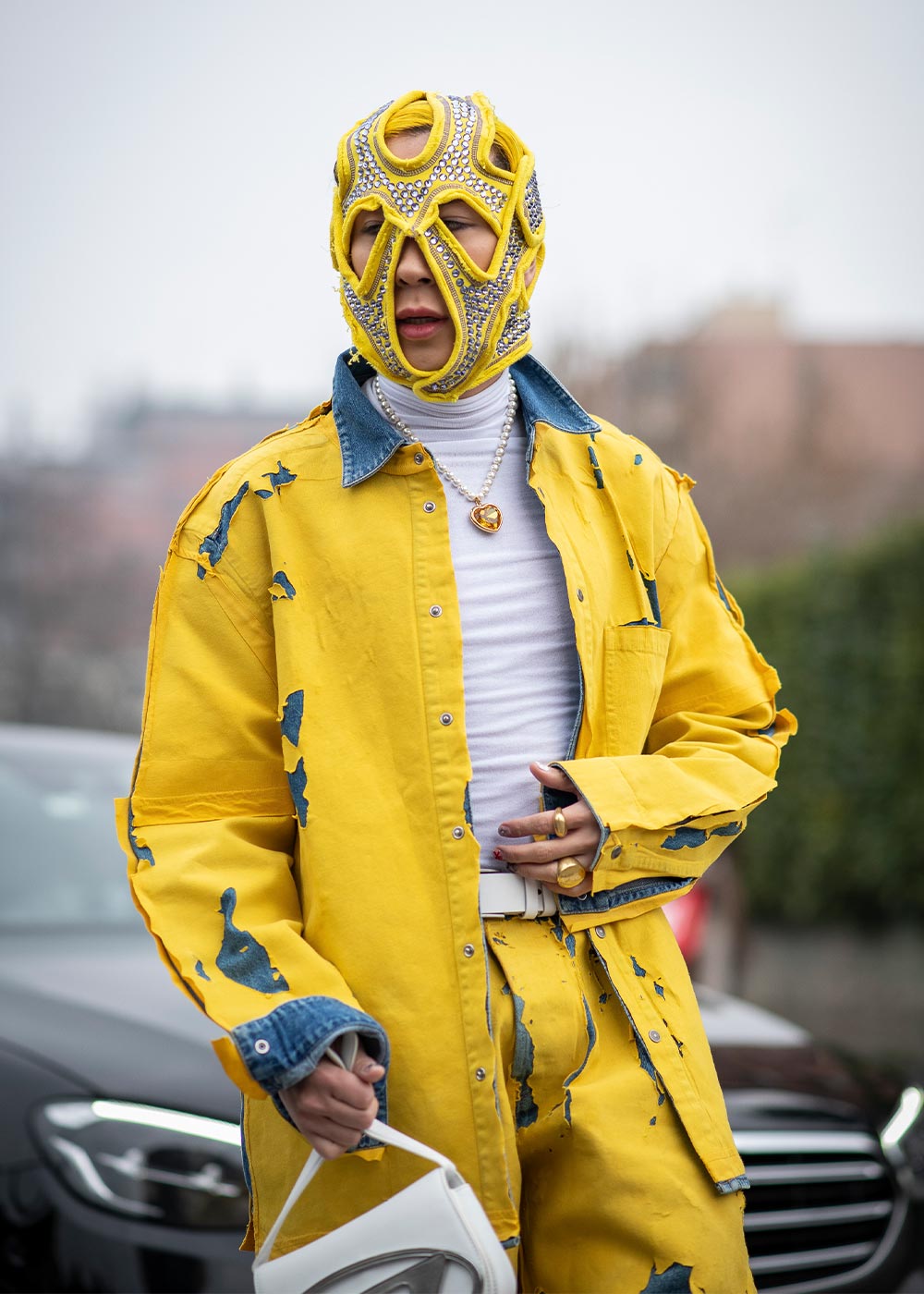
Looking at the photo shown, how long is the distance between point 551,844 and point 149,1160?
1362mm

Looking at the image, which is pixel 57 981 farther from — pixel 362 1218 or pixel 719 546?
pixel 719 546

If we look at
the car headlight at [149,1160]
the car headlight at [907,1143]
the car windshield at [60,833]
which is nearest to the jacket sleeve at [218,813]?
the car headlight at [149,1160]

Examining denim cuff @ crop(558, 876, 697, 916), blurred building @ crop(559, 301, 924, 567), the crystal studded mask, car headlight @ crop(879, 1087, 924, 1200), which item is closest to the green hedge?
car headlight @ crop(879, 1087, 924, 1200)

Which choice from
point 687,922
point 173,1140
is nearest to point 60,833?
point 173,1140

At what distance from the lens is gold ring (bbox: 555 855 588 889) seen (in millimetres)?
1921

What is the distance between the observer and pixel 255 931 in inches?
72.0

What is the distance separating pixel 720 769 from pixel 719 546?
16.9 m

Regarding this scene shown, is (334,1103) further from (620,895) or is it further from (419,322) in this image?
(419,322)

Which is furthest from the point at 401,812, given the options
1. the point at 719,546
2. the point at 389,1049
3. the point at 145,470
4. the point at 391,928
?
the point at 145,470

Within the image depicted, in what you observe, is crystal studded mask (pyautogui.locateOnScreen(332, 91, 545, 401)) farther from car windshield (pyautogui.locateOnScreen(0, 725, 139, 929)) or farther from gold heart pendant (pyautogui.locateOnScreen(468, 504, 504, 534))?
car windshield (pyautogui.locateOnScreen(0, 725, 139, 929))

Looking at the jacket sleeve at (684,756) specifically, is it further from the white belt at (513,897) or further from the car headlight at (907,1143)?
the car headlight at (907,1143)

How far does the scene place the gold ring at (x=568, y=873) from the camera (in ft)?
6.30

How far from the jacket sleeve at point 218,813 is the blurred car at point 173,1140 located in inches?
43.7

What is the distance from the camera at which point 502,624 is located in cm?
204
